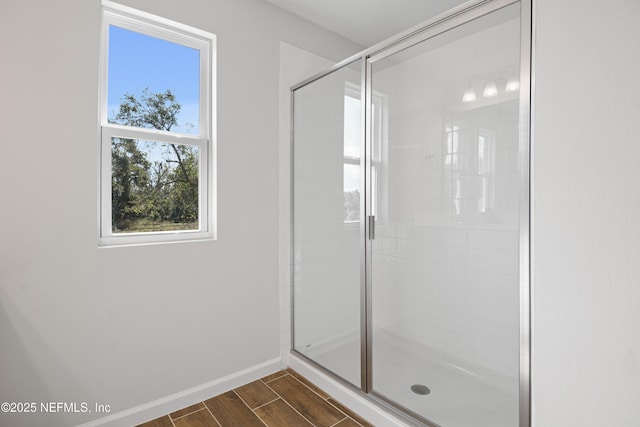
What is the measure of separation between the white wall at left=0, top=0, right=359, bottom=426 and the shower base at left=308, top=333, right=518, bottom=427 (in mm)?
670

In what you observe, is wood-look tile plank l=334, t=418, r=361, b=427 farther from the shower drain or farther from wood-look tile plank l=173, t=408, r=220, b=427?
wood-look tile plank l=173, t=408, r=220, b=427

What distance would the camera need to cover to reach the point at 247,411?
1919 mm

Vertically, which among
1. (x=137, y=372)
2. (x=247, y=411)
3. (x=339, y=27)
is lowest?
(x=247, y=411)

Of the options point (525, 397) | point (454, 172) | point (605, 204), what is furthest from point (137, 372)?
point (605, 204)

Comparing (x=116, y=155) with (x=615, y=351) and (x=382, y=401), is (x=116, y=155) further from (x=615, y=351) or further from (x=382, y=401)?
(x=615, y=351)

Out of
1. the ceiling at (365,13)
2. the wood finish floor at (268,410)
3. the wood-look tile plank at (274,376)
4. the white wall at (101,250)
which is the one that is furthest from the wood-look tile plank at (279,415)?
the ceiling at (365,13)

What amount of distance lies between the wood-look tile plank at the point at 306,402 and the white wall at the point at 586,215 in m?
1.05

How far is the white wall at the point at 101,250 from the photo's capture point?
152 centimetres

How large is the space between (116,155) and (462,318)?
6.91 ft

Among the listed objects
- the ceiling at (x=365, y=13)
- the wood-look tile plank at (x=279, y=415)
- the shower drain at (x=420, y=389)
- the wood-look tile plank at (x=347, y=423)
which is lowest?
the wood-look tile plank at (x=279, y=415)

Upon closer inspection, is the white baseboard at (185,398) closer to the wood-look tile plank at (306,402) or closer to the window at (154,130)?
the wood-look tile plank at (306,402)

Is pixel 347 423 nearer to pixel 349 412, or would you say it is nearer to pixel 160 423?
pixel 349 412

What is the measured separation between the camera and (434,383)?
182 centimetres

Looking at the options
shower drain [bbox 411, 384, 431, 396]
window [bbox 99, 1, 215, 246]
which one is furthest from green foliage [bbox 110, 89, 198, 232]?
shower drain [bbox 411, 384, 431, 396]
